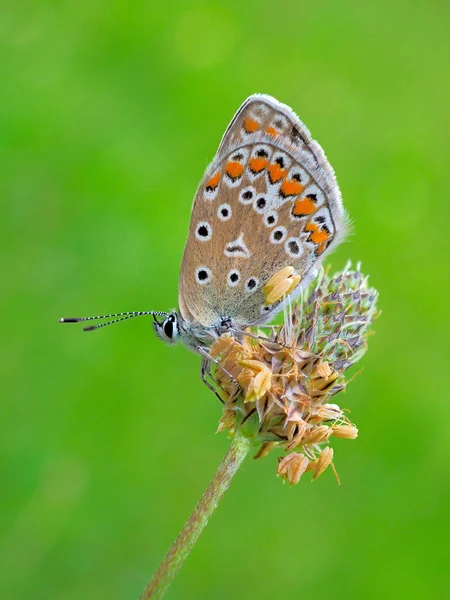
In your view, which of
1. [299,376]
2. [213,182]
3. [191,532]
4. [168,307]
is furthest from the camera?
[168,307]

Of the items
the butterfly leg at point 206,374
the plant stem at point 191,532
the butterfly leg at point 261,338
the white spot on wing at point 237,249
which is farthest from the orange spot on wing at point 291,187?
the plant stem at point 191,532

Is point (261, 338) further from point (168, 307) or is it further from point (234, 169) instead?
point (168, 307)

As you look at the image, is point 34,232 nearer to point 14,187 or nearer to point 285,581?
point 14,187

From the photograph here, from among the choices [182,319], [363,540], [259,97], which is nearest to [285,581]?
[363,540]

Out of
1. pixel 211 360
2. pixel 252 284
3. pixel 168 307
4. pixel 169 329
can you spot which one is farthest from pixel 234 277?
pixel 168 307

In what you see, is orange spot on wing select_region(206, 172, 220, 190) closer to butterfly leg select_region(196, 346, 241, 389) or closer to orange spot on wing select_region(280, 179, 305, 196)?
orange spot on wing select_region(280, 179, 305, 196)
